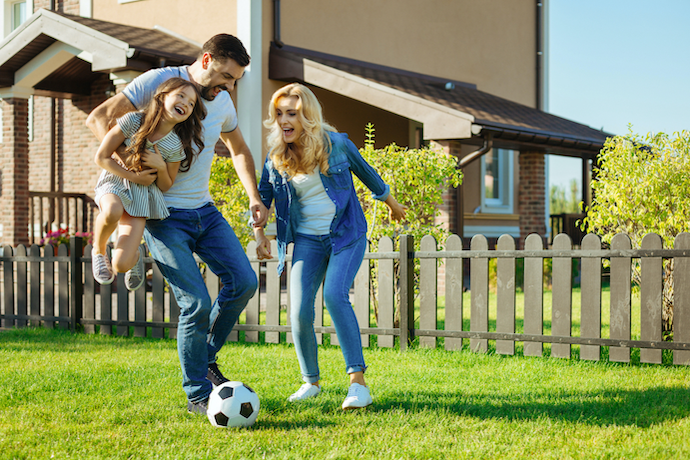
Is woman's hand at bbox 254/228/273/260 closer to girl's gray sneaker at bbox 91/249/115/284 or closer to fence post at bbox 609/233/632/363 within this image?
girl's gray sneaker at bbox 91/249/115/284

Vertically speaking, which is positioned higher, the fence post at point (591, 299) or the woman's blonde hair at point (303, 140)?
the woman's blonde hair at point (303, 140)

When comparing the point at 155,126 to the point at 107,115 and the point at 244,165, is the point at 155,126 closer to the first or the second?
the point at 107,115

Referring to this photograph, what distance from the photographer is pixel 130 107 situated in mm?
3613

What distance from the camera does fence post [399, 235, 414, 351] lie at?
19.9ft

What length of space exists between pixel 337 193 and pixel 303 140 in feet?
1.18

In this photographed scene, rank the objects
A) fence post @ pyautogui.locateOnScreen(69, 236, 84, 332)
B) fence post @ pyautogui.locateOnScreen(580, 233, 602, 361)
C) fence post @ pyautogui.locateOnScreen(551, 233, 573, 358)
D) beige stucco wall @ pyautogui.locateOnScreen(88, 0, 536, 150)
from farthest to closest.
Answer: beige stucco wall @ pyautogui.locateOnScreen(88, 0, 536, 150), fence post @ pyautogui.locateOnScreen(69, 236, 84, 332), fence post @ pyautogui.locateOnScreen(551, 233, 573, 358), fence post @ pyautogui.locateOnScreen(580, 233, 602, 361)

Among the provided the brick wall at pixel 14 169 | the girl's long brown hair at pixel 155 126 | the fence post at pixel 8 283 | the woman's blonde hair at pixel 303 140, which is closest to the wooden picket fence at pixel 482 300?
the fence post at pixel 8 283

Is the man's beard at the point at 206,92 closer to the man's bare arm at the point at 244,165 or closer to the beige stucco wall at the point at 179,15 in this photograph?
the man's bare arm at the point at 244,165

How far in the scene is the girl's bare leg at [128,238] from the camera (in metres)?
3.59

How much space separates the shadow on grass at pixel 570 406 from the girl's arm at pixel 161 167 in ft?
5.44

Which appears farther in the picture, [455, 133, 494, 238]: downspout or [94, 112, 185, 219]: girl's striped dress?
[455, 133, 494, 238]: downspout

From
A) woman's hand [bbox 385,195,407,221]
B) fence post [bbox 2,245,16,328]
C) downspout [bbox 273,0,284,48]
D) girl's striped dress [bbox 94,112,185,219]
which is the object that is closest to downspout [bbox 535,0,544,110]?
downspout [bbox 273,0,284,48]

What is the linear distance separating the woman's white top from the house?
635cm

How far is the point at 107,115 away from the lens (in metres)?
3.56
